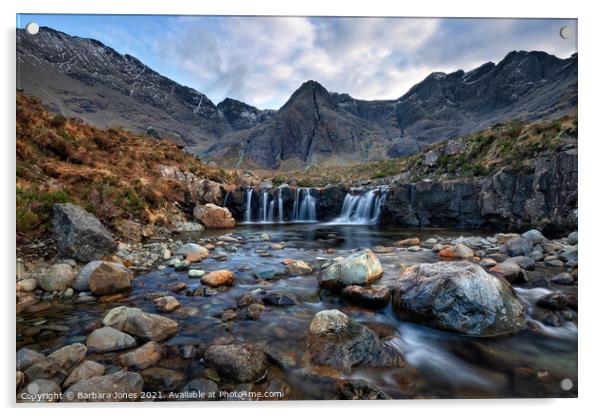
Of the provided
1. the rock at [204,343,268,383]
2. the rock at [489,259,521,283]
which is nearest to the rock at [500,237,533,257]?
the rock at [489,259,521,283]

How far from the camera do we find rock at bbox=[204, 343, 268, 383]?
2180 mm

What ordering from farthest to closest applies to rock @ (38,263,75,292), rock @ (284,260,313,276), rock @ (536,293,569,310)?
1. rock @ (284,260,313,276)
2. rock @ (38,263,75,292)
3. rock @ (536,293,569,310)

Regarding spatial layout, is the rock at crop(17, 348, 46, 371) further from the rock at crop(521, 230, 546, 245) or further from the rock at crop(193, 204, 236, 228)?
the rock at crop(193, 204, 236, 228)

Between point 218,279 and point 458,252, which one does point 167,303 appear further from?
point 458,252

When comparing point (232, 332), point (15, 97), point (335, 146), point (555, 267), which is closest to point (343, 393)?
point (232, 332)

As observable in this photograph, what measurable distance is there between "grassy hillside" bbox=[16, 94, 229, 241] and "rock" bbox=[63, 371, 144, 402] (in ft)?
7.20

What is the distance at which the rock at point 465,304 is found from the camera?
9.28 ft

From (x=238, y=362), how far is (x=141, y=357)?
882 mm

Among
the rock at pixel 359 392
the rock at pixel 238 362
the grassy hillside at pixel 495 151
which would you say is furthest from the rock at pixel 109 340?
the grassy hillside at pixel 495 151

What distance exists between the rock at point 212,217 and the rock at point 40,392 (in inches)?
424

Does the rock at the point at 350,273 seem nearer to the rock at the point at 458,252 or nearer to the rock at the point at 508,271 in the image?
the rock at the point at 508,271

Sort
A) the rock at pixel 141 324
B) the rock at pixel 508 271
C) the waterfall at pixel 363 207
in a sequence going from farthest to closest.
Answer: the waterfall at pixel 363 207 < the rock at pixel 508 271 < the rock at pixel 141 324
